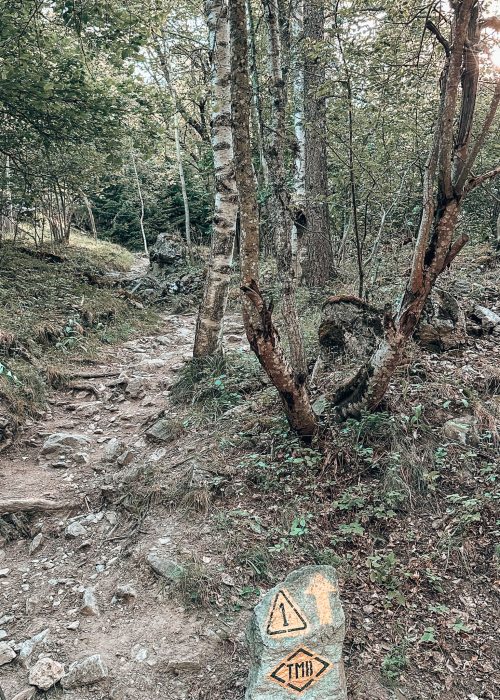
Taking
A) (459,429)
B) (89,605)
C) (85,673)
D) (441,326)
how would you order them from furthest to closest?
(441,326) < (459,429) < (89,605) < (85,673)

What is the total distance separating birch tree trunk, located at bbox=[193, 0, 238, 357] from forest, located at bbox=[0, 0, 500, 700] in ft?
0.10

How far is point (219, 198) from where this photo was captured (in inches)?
267

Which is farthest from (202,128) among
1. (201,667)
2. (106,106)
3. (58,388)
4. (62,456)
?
(201,667)

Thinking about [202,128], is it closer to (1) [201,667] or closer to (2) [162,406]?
(2) [162,406]

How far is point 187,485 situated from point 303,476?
1.05 meters

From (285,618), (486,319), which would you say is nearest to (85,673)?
(285,618)

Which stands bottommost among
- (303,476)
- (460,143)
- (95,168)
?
(303,476)

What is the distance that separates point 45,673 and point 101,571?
2.99 ft

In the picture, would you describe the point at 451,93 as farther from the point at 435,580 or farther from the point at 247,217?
the point at 435,580

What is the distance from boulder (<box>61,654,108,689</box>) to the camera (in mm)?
3074

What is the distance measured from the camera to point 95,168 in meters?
11.6

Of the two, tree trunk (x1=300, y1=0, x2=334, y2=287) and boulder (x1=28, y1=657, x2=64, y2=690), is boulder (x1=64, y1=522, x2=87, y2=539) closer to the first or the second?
boulder (x1=28, y1=657, x2=64, y2=690)

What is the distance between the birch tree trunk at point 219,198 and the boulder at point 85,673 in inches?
161

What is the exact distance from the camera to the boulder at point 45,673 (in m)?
3.06
